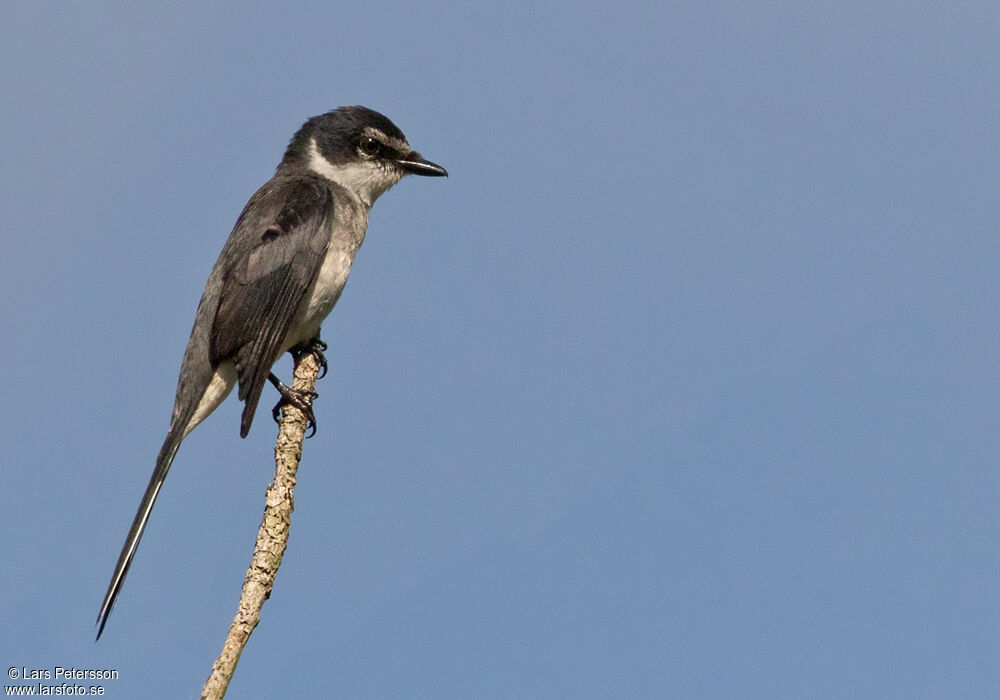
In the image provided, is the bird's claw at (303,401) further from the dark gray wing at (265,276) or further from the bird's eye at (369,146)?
the bird's eye at (369,146)

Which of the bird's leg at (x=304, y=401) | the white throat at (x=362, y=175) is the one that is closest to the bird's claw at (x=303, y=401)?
the bird's leg at (x=304, y=401)

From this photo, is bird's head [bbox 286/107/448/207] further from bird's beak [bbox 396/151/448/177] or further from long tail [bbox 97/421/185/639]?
long tail [bbox 97/421/185/639]

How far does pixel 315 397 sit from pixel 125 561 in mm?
1384

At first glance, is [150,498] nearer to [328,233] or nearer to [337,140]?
[328,233]

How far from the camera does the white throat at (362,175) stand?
9.06m

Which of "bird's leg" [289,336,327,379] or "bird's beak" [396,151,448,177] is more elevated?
"bird's beak" [396,151,448,177]

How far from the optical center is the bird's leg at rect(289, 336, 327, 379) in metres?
7.56

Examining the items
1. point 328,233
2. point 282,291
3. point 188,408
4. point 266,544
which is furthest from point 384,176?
point 266,544

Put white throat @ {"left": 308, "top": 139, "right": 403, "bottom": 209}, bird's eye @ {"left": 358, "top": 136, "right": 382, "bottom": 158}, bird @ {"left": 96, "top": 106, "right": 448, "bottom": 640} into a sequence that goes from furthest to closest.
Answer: bird's eye @ {"left": 358, "top": 136, "right": 382, "bottom": 158}, white throat @ {"left": 308, "top": 139, "right": 403, "bottom": 209}, bird @ {"left": 96, "top": 106, "right": 448, "bottom": 640}

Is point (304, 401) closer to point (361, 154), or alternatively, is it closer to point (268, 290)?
point (268, 290)

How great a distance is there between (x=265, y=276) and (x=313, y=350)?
1.98 ft

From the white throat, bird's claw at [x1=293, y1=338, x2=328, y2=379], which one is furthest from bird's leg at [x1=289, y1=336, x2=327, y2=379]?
the white throat

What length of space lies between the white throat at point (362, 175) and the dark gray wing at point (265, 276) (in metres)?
0.65

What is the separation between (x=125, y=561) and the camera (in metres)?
5.54
